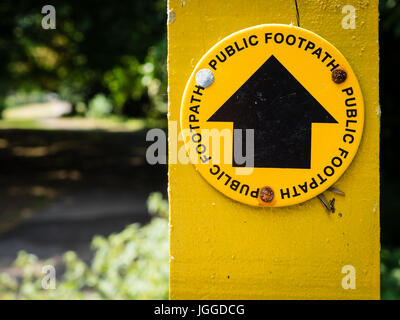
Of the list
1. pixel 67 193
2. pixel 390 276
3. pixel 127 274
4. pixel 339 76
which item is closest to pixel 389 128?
pixel 390 276

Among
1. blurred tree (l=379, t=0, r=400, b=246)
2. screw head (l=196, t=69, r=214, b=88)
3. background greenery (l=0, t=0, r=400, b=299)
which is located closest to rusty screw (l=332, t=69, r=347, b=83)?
screw head (l=196, t=69, r=214, b=88)

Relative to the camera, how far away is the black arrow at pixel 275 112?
1361 millimetres

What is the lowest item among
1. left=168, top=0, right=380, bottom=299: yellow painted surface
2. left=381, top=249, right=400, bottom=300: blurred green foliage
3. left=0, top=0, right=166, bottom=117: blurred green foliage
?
left=381, top=249, right=400, bottom=300: blurred green foliage

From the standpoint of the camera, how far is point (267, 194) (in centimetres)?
137

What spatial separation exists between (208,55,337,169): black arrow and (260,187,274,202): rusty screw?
0.11m

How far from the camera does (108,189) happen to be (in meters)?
9.35

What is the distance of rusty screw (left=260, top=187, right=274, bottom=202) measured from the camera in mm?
1369

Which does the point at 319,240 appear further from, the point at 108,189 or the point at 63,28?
the point at 63,28

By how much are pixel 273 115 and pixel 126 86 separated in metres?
8.69

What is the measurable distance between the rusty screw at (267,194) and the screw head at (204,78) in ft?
1.25

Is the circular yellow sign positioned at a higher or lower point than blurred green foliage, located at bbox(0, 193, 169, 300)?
higher

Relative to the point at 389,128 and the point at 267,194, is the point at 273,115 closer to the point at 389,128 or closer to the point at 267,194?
the point at 267,194

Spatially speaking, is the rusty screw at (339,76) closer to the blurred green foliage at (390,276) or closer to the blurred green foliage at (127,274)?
the blurred green foliage at (127,274)

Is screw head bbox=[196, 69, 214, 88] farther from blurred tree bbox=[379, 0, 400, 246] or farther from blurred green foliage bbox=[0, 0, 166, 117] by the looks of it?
blurred green foliage bbox=[0, 0, 166, 117]
